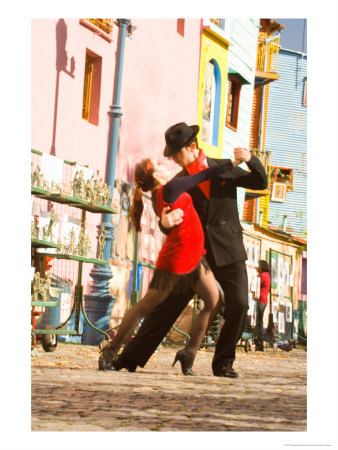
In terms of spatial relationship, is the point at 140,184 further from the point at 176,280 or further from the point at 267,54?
the point at 267,54

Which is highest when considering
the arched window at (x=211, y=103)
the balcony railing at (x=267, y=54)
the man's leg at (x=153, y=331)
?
the balcony railing at (x=267, y=54)

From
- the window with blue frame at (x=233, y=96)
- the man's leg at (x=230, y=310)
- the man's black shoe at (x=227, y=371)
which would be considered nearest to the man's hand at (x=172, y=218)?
the man's leg at (x=230, y=310)

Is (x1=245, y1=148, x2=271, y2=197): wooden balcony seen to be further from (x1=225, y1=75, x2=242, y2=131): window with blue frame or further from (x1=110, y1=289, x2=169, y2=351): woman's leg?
(x1=110, y1=289, x2=169, y2=351): woman's leg

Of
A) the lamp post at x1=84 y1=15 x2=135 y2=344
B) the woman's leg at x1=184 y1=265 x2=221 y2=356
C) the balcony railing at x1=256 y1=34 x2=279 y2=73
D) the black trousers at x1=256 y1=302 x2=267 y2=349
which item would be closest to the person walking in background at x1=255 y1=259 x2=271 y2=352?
the black trousers at x1=256 y1=302 x2=267 y2=349

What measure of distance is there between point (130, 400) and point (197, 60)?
2837 mm

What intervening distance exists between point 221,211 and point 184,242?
0.33 meters

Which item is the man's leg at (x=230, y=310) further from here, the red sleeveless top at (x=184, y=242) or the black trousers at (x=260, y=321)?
the black trousers at (x=260, y=321)

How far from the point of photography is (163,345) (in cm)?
716

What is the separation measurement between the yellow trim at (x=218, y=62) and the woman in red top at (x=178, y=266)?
271 millimetres

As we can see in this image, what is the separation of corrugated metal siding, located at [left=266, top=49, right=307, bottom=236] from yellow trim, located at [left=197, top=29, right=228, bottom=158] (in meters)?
0.37

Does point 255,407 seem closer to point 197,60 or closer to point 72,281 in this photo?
point 72,281

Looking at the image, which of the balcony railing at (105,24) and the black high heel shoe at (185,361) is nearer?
the black high heel shoe at (185,361)

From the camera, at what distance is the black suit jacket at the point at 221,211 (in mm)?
7180

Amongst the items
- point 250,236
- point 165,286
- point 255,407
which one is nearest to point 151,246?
point 165,286
